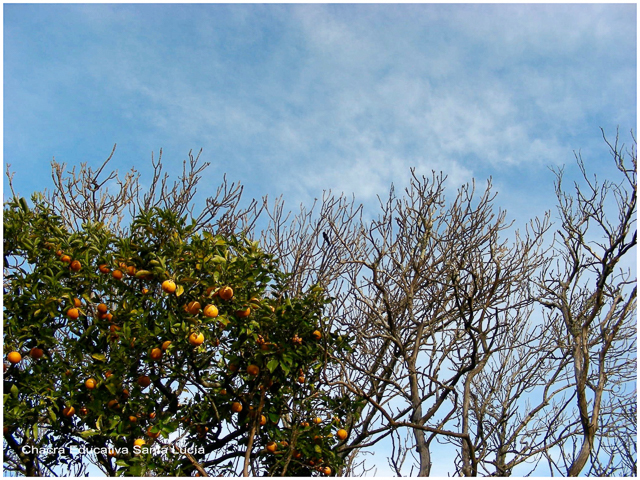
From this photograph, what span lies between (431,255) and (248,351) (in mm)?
2176

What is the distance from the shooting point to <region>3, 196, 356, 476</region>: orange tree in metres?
3.42

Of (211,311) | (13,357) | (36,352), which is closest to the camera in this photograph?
(211,311)

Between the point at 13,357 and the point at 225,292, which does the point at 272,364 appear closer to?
the point at 225,292

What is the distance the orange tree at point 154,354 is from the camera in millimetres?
3422

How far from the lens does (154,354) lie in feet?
11.1

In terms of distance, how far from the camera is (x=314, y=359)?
13.1 feet

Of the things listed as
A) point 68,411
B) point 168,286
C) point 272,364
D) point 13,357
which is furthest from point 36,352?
point 272,364

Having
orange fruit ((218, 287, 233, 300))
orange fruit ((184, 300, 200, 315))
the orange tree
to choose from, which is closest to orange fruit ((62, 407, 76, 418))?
the orange tree

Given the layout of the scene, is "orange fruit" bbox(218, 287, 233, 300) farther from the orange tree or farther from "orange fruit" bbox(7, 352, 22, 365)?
"orange fruit" bbox(7, 352, 22, 365)

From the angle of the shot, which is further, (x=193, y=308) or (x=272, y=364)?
(x=272, y=364)

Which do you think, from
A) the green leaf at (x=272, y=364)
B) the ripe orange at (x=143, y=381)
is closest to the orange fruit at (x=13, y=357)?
the ripe orange at (x=143, y=381)

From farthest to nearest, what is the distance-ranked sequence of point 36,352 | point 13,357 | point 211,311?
point 36,352, point 13,357, point 211,311

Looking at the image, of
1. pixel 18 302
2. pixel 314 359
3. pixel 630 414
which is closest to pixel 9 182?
pixel 18 302

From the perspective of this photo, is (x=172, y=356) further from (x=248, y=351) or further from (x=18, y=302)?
(x=18, y=302)
